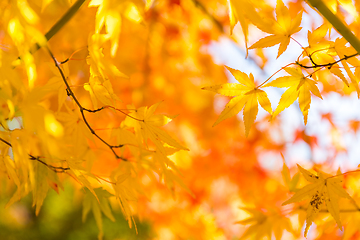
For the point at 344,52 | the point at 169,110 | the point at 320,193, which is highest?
the point at 344,52

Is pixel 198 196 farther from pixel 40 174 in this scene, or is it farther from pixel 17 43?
pixel 17 43

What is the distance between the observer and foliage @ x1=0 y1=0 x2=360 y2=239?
56 cm

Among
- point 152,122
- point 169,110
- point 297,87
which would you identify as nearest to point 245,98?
point 297,87

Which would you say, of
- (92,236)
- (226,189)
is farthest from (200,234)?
(92,236)

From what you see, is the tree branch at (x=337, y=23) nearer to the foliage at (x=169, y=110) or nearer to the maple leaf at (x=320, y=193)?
the foliage at (x=169, y=110)

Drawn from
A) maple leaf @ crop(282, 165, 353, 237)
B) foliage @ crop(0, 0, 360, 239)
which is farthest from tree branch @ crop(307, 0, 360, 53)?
maple leaf @ crop(282, 165, 353, 237)

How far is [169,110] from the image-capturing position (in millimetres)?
1882

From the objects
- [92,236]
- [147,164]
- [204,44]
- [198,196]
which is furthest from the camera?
[92,236]

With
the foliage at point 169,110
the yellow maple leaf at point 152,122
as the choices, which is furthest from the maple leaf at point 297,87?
the yellow maple leaf at point 152,122

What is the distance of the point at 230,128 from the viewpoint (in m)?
1.98

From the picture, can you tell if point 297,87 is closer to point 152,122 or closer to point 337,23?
point 337,23

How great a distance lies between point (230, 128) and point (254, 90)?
1.41 metres

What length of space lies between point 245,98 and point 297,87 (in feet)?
0.35

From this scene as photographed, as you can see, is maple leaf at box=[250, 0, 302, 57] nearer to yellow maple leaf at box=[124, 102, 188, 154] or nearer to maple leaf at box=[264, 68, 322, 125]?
maple leaf at box=[264, 68, 322, 125]
